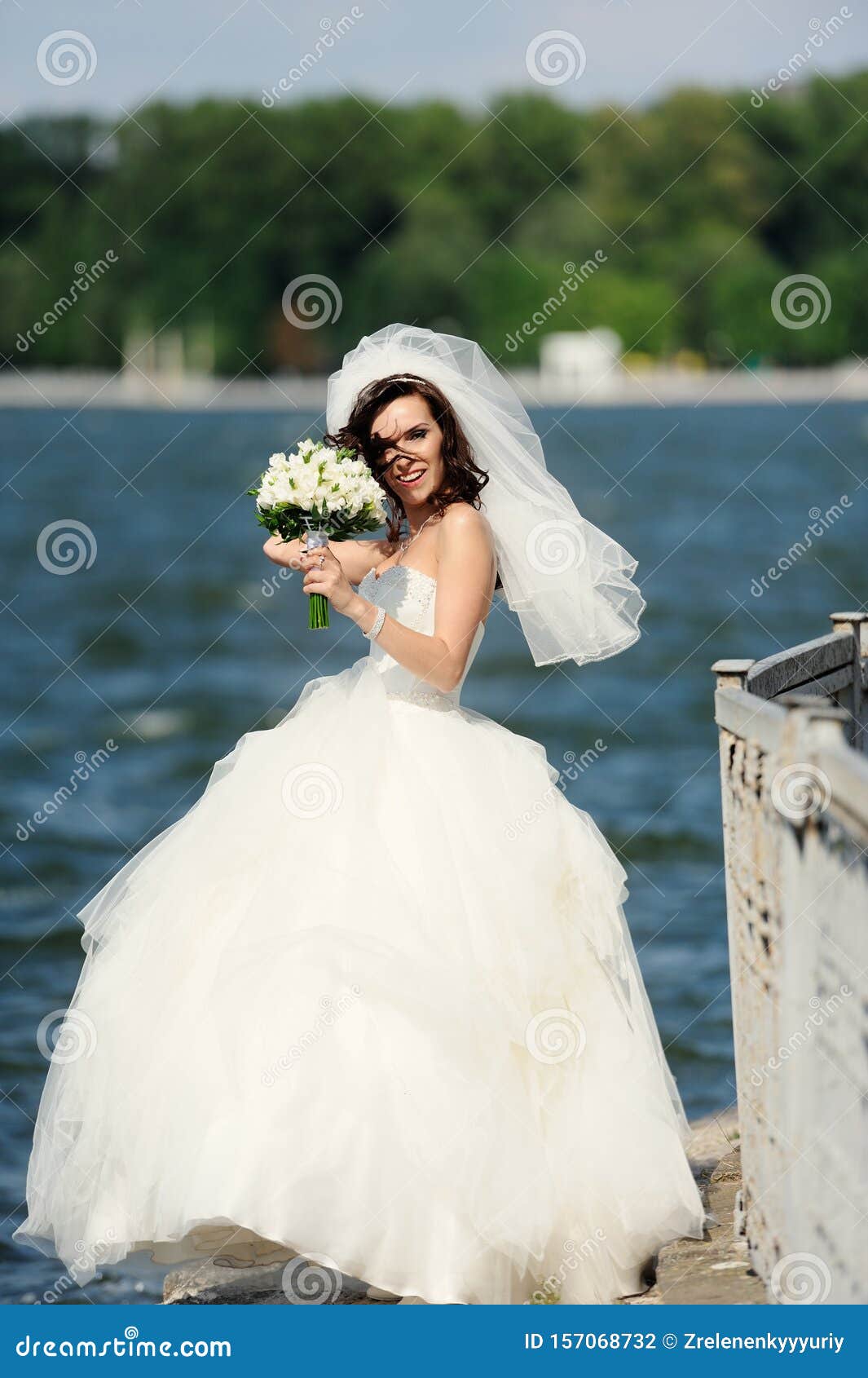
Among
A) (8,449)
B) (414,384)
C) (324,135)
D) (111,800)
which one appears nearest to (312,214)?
Result: (324,135)

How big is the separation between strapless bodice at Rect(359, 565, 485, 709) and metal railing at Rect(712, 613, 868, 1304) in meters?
0.72

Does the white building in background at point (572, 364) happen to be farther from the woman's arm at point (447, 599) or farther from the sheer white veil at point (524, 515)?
the woman's arm at point (447, 599)

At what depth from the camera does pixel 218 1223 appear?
3.97 metres

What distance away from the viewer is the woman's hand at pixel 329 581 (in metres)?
4.39

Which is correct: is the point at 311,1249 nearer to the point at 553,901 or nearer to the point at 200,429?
the point at 553,901

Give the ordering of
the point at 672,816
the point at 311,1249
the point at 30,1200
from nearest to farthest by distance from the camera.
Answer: the point at 311,1249
the point at 30,1200
the point at 672,816

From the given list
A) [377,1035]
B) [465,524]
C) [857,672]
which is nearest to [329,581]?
[465,524]

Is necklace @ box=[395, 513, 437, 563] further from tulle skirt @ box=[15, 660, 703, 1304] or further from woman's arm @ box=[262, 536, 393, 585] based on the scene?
tulle skirt @ box=[15, 660, 703, 1304]

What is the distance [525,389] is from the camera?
4980 inches

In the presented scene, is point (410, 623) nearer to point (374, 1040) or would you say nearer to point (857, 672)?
point (374, 1040)

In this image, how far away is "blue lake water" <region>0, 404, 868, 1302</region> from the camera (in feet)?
38.9

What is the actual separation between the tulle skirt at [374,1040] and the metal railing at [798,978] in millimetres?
349

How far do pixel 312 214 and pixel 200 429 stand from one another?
56.5 feet

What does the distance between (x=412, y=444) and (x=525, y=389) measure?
123556 mm
